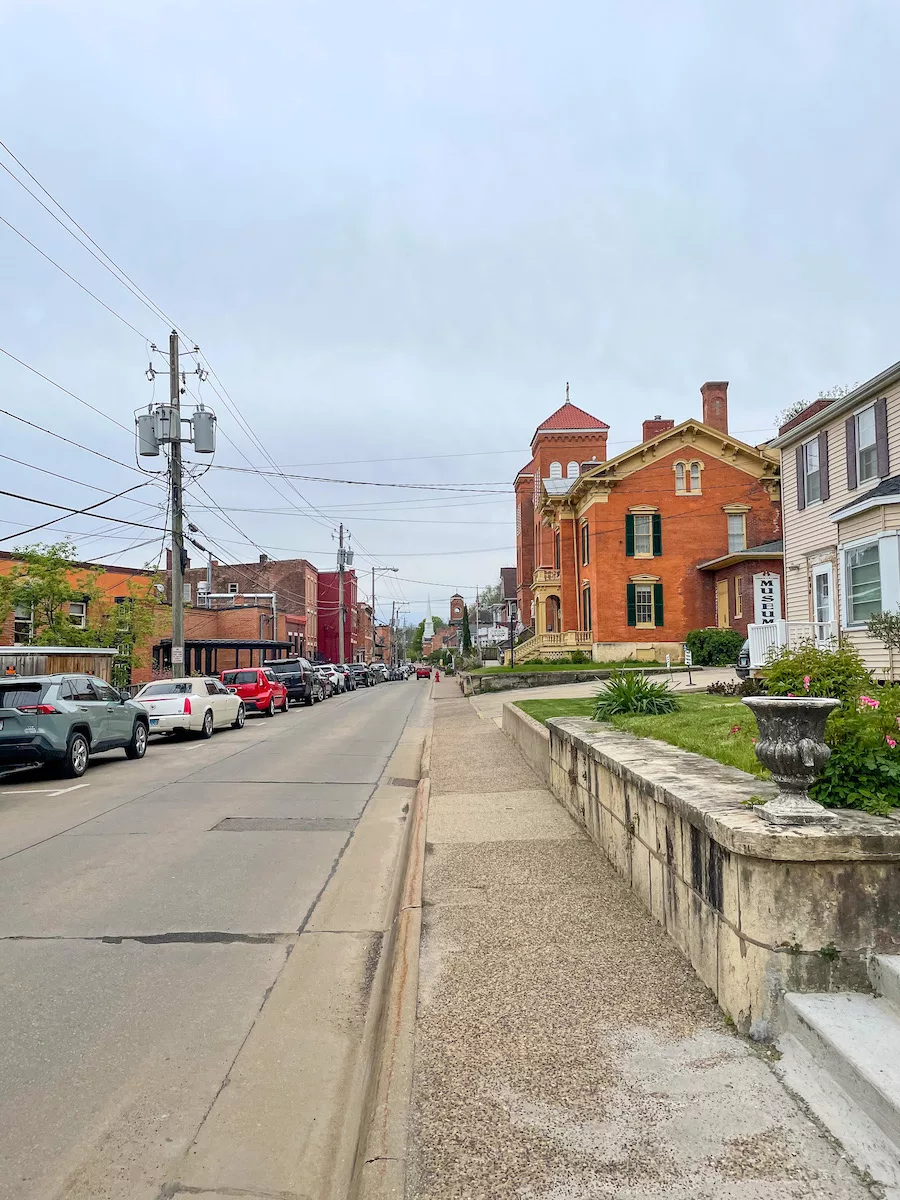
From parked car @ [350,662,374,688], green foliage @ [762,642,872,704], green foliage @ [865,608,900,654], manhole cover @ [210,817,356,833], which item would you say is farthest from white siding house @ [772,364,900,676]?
parked car @ [350,662,374,688]

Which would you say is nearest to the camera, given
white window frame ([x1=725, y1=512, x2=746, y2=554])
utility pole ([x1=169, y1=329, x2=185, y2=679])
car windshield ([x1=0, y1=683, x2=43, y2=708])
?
car windshield ([x1=0, y1=683, x2=43, y2=708])

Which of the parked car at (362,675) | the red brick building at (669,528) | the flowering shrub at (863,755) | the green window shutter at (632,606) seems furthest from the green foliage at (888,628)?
the parked car at (362,675)

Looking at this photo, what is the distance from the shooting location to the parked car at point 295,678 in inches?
1350

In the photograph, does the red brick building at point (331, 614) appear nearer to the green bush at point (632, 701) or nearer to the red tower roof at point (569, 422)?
the red tower roof at point (569, 422)

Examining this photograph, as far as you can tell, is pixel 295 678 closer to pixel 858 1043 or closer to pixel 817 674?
pixel 817 674

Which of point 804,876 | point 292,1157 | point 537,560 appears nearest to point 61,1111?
point 292,1157

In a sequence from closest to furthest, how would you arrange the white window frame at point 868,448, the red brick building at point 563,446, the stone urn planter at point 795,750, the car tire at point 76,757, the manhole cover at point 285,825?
1. the stone urn planter at point 795,750
2. the manhole cover at point 285,825
3. the car tire at point 76,757
4. the white window frame at point 868,448
5. the red brick building at point 563,446

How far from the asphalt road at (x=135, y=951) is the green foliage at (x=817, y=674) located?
3788mm

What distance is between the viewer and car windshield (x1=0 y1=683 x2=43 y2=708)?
13289 mm

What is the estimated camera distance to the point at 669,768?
19.6 feet

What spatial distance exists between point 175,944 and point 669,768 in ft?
11.3

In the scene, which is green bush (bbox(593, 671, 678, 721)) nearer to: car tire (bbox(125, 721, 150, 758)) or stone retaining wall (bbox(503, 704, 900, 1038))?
stone retaining wall (bbox(503, 704, 900, 1038))

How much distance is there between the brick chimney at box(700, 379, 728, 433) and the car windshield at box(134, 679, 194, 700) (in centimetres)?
3199

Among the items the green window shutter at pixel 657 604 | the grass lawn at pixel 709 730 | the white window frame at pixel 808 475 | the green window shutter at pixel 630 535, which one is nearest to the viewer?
the grass lawn at pixel 709 730
